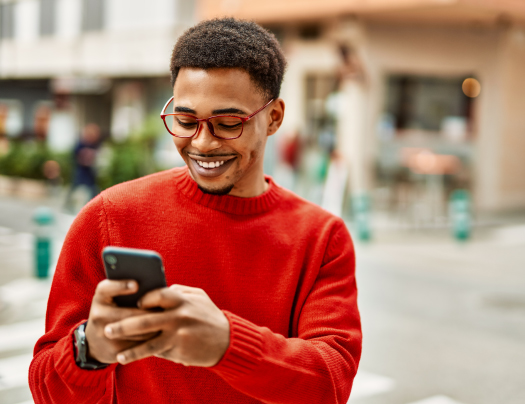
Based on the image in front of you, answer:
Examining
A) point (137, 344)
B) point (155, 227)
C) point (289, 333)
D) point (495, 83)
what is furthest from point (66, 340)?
point (495, 83)

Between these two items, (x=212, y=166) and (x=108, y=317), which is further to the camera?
(x=212, y=166)

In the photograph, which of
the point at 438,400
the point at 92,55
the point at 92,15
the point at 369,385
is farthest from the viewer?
the point at 92,15

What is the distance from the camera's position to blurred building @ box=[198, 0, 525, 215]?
1734 centimetres

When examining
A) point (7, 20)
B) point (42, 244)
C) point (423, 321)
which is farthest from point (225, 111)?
point (7, 20)

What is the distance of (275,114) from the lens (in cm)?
183

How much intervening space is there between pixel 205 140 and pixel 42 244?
7.10 metres

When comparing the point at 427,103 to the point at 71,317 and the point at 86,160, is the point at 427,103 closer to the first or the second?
the point at 86,160

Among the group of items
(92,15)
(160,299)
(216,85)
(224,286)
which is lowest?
(224,286)

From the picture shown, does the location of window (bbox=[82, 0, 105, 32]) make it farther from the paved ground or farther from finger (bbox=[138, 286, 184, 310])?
finger (bbox=[138, 286, 184, 310])

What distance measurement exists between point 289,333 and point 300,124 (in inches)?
673

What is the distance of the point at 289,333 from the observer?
1.75 metres

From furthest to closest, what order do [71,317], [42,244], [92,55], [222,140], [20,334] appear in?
[92,55] → [42,244] → [20,334] → [222,140] → [71,317]

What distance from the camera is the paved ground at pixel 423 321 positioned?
5.14 m

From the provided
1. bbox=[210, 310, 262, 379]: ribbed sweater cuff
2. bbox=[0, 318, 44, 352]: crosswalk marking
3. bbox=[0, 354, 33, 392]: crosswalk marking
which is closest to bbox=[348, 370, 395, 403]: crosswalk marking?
bbox=[0, 354, 33, 392]: crosswalk marking
